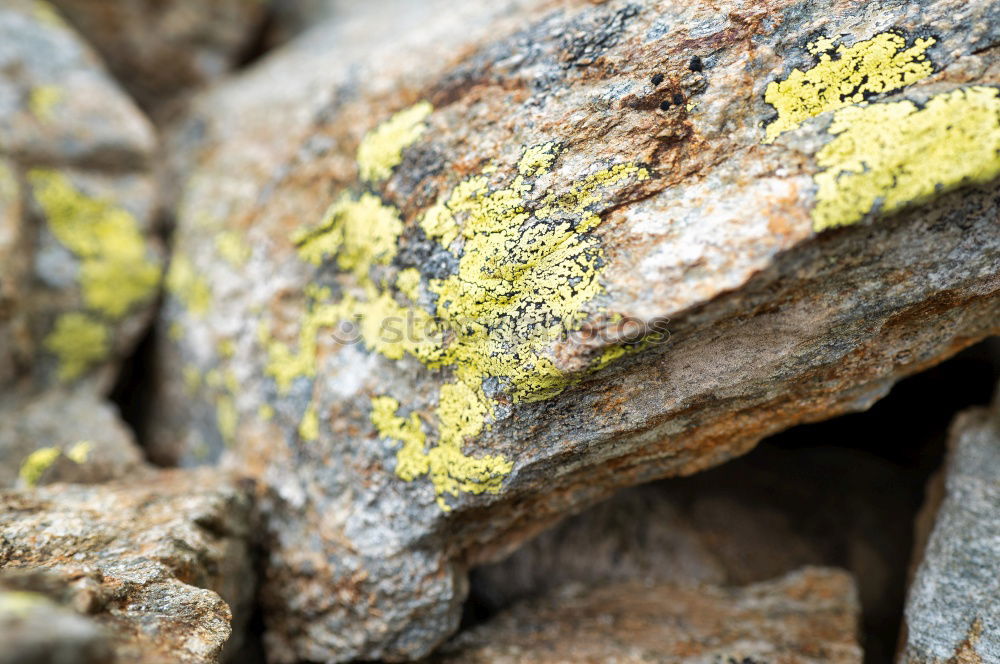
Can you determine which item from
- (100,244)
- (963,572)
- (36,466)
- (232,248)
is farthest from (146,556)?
(963,572)

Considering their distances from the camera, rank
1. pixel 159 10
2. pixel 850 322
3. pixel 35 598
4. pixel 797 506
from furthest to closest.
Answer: pixel 159 10
pixel 797 506
pixel 850 322
pixel 35 598

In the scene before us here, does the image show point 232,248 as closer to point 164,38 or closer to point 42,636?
point 164,38

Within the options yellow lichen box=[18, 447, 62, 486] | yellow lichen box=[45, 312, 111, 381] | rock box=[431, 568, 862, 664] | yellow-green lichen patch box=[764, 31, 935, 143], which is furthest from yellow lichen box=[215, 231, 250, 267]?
yellow-green lichen patch box=[764, 31, 935, 143]

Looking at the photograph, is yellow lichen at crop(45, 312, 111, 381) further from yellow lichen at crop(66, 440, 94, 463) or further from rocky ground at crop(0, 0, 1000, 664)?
yellow lichen at crop(66, 440, 94, 463)

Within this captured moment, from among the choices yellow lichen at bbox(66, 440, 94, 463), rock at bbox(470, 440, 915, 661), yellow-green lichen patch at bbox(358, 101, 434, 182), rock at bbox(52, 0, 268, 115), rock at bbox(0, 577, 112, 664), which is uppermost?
rock at bbox(52, 0, 268, 115)

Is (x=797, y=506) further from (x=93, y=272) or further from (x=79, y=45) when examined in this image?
(x=79, y=45)

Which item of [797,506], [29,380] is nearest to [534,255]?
[797,506]

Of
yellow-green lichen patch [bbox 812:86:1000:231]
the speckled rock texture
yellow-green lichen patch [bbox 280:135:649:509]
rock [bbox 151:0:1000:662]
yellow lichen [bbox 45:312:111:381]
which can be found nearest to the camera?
yellow-green lichen patch [bbox 812:86:1000:231]
